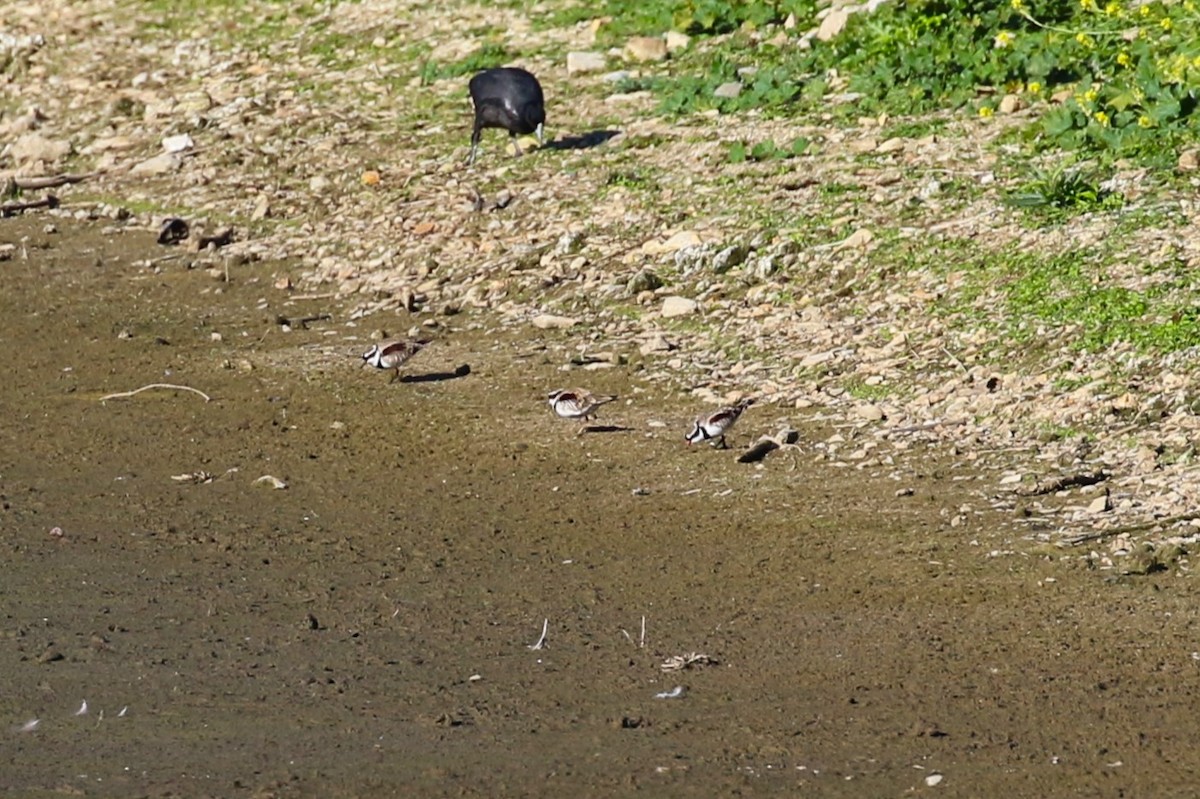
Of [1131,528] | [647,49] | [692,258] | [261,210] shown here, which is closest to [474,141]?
[261,210]

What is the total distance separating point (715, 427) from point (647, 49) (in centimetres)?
524

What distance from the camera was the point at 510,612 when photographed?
20.1ft

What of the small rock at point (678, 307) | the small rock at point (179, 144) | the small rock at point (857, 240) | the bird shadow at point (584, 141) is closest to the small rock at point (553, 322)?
the small rock at point (678, 307)

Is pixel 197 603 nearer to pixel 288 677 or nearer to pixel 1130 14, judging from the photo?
pixel 288 677

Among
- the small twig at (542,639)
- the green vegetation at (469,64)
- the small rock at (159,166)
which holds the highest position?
the green vegetation at (469,64)

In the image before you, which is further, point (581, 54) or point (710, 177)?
point (581, 54)

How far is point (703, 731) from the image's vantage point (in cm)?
511

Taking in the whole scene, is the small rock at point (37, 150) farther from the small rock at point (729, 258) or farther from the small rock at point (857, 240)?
the small rock at point (857, 240)

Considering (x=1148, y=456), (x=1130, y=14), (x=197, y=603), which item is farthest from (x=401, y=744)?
(x=1130, y=14)

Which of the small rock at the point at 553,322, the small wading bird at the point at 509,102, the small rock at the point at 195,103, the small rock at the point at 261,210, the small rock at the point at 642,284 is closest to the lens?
the small rock at the point at 553,322

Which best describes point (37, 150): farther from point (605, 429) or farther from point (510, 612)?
point (510, 612)

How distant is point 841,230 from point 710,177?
3.79ft

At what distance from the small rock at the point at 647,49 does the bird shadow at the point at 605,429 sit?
15.8 ft

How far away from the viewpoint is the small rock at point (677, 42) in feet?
40.2
